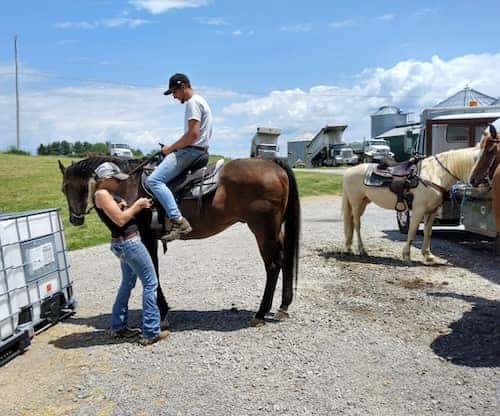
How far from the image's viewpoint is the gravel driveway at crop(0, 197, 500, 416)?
380cm

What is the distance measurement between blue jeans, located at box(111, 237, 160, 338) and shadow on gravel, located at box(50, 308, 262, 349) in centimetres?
24

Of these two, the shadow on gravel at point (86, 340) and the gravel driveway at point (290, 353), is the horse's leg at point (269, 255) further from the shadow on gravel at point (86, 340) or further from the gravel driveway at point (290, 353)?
the shadow on gravel at point (86, 340)

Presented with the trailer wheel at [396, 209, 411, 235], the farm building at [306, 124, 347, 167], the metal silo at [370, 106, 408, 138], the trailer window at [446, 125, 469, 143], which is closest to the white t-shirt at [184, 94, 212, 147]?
the trailer wheel at [396, 209, 411, 235]

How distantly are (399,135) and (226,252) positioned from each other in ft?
125

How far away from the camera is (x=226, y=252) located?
9805 mm

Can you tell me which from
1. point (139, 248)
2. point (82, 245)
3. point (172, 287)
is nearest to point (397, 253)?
point (172, 287)

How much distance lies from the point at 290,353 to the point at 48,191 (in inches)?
789

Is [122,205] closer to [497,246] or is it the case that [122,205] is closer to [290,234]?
[290,234]

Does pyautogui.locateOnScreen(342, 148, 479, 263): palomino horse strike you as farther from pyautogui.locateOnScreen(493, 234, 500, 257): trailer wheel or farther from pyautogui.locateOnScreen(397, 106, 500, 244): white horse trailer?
pyautogui.locateOnScreen(493, 234, 500, 257): trailer wheel

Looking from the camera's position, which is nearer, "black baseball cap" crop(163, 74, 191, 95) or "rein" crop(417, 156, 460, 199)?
"black baseball cap" crop(163, 74, 191, 95)

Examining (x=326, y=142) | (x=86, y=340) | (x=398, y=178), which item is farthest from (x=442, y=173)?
(x=326, y=142)

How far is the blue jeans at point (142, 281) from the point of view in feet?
16.4

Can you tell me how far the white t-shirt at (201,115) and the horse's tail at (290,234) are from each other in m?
0.91

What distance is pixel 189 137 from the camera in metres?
5.32
